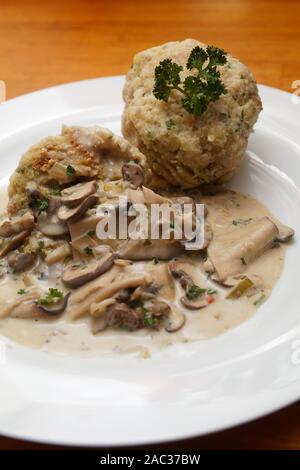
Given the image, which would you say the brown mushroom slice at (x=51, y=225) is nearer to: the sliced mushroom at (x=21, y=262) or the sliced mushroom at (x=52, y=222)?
the sliced mushroom at (x=52, y=222)

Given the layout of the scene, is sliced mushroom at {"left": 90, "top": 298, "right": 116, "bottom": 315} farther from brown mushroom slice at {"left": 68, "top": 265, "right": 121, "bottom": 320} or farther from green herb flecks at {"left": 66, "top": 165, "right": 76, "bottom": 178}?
green herb flecks at {"left": 66, "top": 165, "right": 76, "bottom": 178}

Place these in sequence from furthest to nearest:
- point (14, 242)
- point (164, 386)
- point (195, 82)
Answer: point (195, 82) → point (14, 242) → point (164, 386)

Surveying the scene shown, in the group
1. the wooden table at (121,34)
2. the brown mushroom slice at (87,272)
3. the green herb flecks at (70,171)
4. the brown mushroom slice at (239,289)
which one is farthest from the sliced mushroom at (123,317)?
the wooden table at (121,34)

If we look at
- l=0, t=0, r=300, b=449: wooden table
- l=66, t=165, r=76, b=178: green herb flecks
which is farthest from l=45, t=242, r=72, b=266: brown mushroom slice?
l=0, t=0, r=300, b=449: wooden table

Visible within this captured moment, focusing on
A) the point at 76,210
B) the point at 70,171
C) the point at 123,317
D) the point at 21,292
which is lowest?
the point at 21,292

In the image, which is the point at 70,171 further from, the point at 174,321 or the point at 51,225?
the point at 174,321

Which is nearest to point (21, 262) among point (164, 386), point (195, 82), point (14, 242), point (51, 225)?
point (14, 242)
